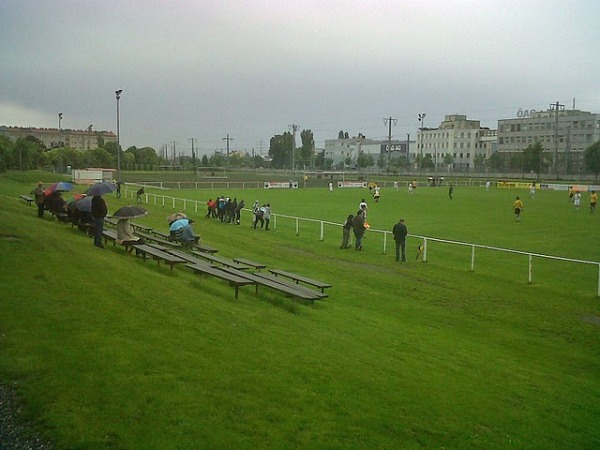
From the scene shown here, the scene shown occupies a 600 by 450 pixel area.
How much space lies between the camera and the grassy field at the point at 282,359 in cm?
566

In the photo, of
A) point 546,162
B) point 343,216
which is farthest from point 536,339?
point 546,162

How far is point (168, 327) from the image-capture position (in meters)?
8.04

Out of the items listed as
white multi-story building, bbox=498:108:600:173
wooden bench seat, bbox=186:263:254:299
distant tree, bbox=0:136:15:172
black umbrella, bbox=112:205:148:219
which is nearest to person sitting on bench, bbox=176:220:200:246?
black umbrella, bbox=112:205:148:219

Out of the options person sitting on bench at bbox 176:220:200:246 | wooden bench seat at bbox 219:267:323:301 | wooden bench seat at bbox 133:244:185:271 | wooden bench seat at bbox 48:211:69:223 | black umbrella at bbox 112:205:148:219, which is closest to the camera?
wooden bench seat at bbox 219:267:323:301

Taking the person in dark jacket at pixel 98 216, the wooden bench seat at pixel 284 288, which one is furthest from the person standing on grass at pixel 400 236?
the person in dark jacket at pixel 98 216

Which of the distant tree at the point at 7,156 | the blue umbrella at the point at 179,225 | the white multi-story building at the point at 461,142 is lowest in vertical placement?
the blue umbrella at the point at 179,225

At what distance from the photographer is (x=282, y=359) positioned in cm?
752

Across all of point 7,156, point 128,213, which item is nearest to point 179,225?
point 128,213

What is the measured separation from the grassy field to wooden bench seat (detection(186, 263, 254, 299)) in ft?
0.93

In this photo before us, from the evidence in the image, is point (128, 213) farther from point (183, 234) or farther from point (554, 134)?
point (554, 134)

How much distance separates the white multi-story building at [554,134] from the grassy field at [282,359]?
96.6 meters

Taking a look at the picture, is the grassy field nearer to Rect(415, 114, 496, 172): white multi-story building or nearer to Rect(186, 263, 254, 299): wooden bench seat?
Rect(186, 263, 254, 299): wooden bench seat

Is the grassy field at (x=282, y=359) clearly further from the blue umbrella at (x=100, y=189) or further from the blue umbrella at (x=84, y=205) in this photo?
the blue umbrella at (x=100, y=189)

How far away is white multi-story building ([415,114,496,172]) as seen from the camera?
152625mm
